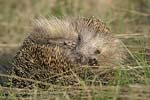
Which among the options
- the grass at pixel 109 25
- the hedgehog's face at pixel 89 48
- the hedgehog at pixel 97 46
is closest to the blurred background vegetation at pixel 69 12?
the grass at pixel 109 25

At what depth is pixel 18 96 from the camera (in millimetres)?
4340

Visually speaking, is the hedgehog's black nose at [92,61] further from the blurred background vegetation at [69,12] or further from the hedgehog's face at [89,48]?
the blurred background vegetation at [69,12]

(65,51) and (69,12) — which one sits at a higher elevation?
(69,12)

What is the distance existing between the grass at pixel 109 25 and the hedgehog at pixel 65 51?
7.1 inches

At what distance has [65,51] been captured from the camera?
4648mm

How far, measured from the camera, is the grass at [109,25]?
3953 mm

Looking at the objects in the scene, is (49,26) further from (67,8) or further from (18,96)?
(67,8)

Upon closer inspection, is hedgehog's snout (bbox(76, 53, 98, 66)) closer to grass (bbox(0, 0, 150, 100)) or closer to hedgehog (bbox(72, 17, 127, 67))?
hedgehog (bbox(72, 17, 127, 67))

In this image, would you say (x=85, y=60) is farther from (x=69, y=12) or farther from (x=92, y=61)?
(x=69, y=12)

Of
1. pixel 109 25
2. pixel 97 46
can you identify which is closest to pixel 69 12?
pixel 109 25

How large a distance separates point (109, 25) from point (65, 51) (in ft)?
5.25

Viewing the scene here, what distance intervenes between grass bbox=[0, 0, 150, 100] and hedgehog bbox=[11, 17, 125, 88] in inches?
7.1

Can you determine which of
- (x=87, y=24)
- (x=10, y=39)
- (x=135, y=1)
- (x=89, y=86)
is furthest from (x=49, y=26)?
(x=135, y=1)

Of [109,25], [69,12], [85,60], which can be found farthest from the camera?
[69,12]
